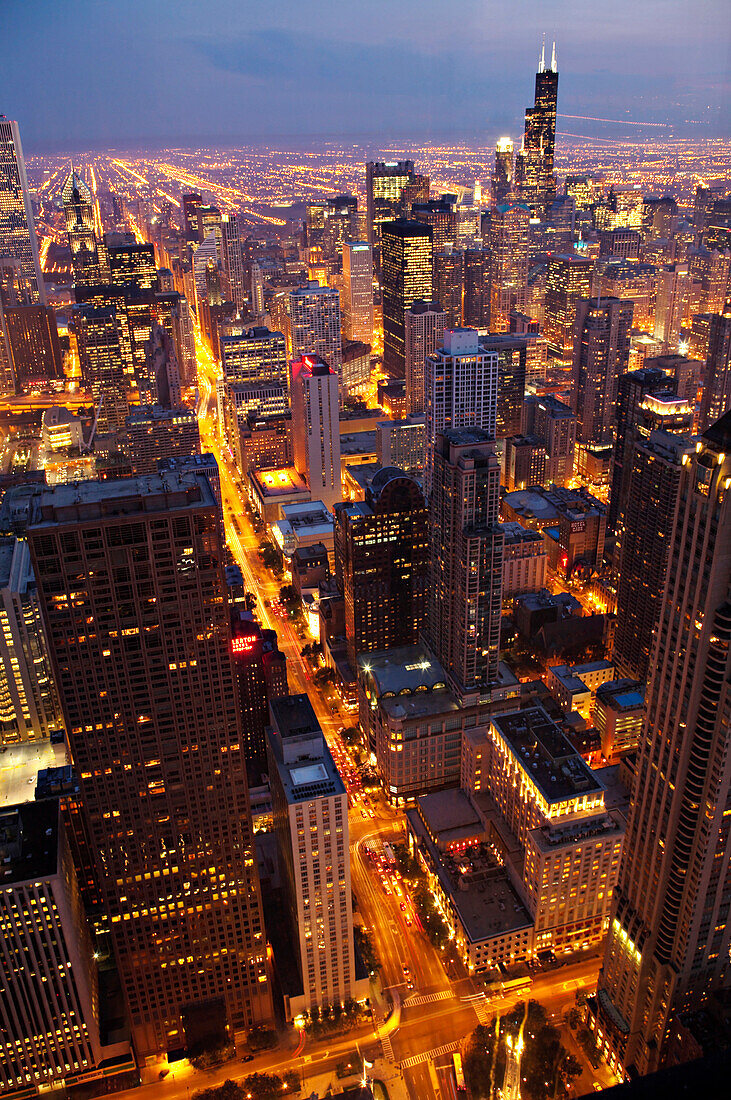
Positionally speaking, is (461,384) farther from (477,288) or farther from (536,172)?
(536,172)

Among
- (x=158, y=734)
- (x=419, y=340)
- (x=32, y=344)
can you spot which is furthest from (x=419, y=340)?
(x=158, y=734)

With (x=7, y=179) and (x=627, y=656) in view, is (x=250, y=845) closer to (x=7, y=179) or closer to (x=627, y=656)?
(x=627, y=656)

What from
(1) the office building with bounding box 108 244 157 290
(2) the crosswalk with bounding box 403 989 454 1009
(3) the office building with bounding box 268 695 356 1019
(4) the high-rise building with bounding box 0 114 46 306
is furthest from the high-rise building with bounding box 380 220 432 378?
(2) the crosswalk with bounding box 403 989 454 1009

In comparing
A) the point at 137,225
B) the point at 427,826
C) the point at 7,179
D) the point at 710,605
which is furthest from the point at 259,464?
the point at 137,225

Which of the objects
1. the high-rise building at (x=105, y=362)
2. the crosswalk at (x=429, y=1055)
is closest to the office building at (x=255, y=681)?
the crosswalk at (x=429, y=1055)

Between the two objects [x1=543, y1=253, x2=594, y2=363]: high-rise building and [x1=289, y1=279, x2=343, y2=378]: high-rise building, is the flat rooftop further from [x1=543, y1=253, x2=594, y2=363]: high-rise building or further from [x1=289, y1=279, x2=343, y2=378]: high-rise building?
[x1=543, y1=253, x2=594, y2=363]: high-rise building
